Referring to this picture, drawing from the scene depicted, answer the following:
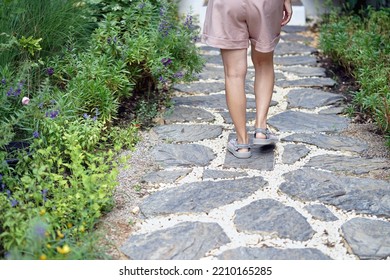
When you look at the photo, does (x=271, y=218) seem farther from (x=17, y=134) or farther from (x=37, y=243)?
(x=17, y=134)

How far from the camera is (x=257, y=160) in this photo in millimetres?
4141

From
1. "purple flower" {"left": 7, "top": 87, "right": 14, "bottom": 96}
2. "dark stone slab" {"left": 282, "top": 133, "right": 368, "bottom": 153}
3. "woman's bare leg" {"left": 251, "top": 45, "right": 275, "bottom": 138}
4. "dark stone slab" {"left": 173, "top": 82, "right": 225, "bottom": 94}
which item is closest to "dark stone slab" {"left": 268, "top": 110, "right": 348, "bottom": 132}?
"dark stone slab" {"left": 282, "top": 133, "right": 368, "bottom": 153}

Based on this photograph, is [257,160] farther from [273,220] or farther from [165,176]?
[273,220]

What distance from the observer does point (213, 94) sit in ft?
18.3

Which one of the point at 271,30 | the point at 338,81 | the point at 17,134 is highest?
the point at 271,30

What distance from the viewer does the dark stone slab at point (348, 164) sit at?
4.00 m

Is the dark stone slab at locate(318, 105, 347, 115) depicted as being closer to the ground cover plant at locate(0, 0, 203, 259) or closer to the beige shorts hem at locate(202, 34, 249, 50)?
the ground cover plant at locate(0, 0, 203, 259)

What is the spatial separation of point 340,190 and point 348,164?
0.45m

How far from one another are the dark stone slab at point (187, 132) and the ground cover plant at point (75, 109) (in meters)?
0.23

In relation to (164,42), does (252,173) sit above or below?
below

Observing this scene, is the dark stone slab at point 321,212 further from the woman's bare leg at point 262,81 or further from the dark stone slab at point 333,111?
the dark stone slab at point 333,111

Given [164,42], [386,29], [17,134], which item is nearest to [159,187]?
[17,134]

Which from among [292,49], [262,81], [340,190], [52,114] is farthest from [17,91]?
[292,49]
